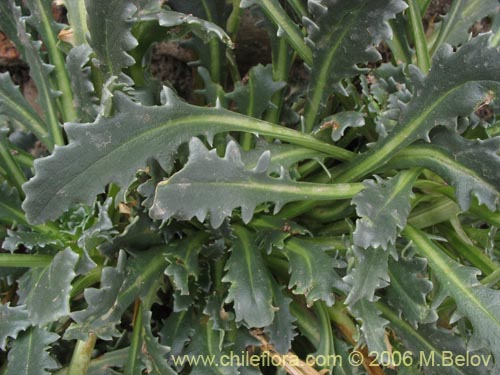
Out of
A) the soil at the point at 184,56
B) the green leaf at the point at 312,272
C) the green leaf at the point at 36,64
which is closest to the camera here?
the green leaf at the point at 312,272

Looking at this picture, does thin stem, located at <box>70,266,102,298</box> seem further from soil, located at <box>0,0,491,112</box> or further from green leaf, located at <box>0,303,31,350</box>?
soil, located at <box>0,0,491,112</box>

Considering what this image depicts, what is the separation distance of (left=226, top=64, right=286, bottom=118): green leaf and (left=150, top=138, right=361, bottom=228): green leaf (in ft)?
0.72

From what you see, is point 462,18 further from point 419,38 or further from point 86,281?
point 86,281

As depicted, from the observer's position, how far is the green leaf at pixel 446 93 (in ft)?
2.90

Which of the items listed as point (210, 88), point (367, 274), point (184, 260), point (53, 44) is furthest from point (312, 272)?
point (53, 44)

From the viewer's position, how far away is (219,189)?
0.88m

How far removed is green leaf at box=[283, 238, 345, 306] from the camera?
0.94 meters

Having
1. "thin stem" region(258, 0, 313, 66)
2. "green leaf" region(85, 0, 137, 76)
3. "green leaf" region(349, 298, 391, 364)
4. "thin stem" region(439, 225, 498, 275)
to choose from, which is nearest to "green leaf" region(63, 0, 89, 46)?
"green leaf" region(85, 0, 137, 76)

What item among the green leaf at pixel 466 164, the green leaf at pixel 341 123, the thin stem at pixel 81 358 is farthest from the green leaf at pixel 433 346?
the thin stem at pixel 81 358

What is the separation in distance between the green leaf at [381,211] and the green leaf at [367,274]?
28 millimetres

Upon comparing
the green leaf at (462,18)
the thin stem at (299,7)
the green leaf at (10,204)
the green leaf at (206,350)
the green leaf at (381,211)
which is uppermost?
the thin stem at (299,7)

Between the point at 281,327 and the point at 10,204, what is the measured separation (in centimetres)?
57

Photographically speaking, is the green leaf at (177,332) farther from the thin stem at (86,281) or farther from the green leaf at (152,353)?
the thin stem at (86,281)

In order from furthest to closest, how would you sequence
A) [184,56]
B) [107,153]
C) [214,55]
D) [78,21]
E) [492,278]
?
[184,56], [214,55], [78,21], [492,278], [107,153]
